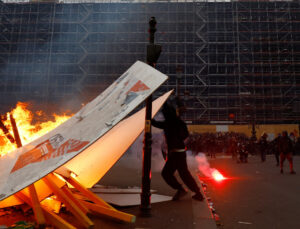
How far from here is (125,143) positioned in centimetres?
436

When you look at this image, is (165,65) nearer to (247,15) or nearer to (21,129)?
(247,15)

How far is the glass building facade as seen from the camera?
102 ft

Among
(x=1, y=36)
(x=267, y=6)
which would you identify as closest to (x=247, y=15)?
(x=267, y=6)

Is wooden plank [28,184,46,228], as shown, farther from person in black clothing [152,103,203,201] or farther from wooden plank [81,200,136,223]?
person in black clothing [152,103,203,201]

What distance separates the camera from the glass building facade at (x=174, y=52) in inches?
1224

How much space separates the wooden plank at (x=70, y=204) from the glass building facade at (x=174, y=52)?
91.8ft

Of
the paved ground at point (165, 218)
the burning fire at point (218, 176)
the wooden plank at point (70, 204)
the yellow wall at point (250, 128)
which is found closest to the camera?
the wooden plank at point (70, 204)

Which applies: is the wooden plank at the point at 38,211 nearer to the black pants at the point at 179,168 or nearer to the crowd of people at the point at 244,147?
the black pants at the point at 179,168

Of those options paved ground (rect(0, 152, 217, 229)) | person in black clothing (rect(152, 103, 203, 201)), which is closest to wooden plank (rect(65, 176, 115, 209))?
paved ground (rect(0, 152, 217, 229))

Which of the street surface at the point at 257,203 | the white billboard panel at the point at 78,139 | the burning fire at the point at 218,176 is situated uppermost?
the white billboard panel at the point at 78,139

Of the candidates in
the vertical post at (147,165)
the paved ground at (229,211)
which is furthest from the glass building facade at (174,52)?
the vertical post at (147,165)

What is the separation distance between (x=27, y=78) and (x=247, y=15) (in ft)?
96.7

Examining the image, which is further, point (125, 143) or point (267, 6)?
point (267, 6)

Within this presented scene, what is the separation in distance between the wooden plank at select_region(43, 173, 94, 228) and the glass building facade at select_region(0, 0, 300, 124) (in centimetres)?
2798
